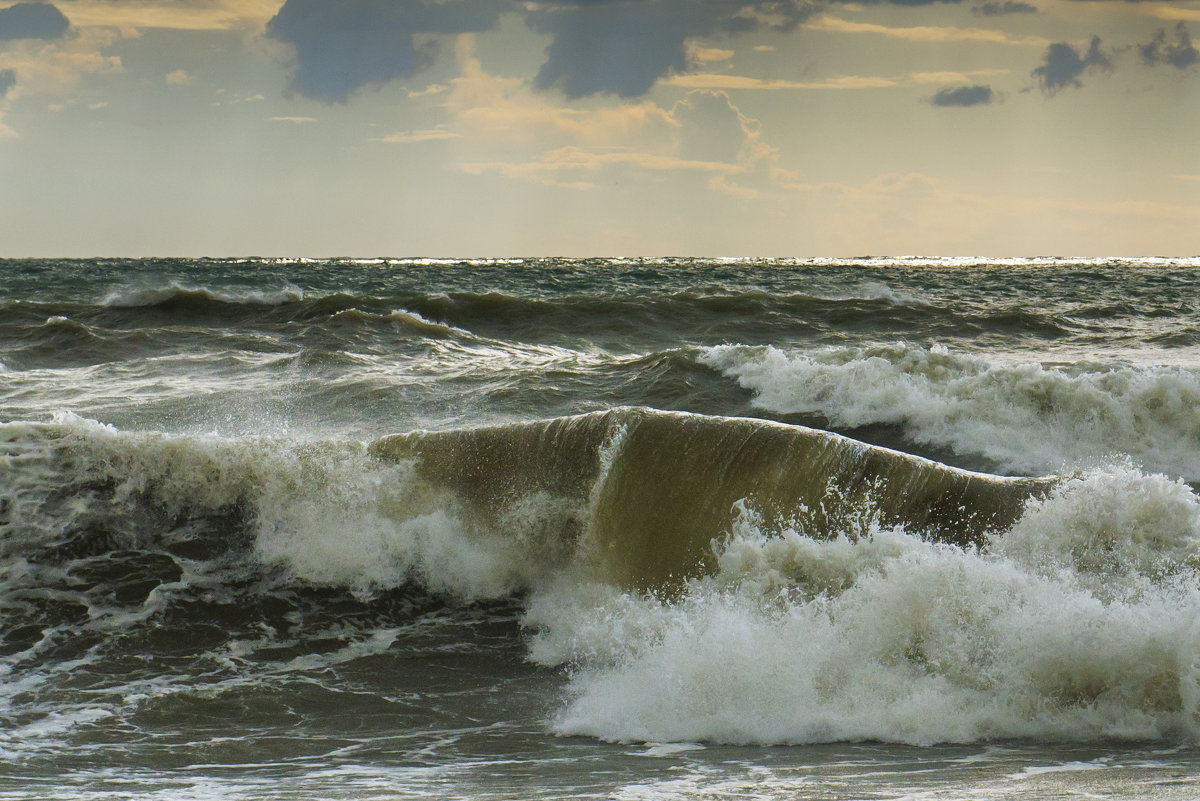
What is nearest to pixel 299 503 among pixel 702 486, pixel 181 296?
pixel 702 486

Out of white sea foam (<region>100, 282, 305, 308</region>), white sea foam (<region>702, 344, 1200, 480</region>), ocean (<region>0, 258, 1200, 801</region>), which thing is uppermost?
white sea foam (<region>100, 282, 305, 308</region>)

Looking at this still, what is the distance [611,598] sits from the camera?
19.4ft

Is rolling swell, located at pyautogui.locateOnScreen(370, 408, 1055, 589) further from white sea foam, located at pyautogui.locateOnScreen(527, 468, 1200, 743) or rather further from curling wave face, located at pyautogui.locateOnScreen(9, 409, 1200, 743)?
white sea foam, located at pyautogui.locateOnScreen(527, 468, 1200, 743)

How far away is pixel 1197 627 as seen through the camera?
13.7 feet

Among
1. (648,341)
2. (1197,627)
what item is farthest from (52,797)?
(648,341)

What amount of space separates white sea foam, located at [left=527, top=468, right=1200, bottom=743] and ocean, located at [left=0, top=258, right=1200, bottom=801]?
0.05ft

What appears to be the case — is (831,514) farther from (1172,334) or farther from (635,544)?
(1172,334)

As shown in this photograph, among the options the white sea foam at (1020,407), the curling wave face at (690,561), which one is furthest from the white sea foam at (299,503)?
the white sea foam at (1020,407)

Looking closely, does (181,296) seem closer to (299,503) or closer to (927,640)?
(299,503)

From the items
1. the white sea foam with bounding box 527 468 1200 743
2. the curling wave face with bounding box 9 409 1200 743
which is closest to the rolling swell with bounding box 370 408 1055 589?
the curling wave face with bounding box 9 409 1200 743

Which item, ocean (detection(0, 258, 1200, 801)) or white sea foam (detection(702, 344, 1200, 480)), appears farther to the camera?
white sea foam (detection(702, 344, 1200, 480))

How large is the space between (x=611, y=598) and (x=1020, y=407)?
593 centimetres

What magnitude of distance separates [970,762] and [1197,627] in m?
1.26

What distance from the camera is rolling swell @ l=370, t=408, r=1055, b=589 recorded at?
5.77 metres
